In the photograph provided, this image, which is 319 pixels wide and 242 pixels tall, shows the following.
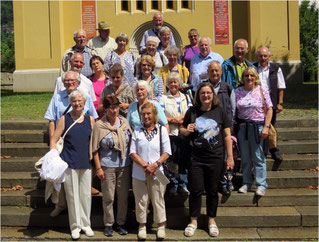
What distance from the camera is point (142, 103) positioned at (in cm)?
538

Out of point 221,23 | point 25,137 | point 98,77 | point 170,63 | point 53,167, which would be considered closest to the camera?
point 53,167

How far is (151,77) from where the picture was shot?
6.01 metres

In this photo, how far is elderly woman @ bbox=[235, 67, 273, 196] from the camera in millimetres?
5660

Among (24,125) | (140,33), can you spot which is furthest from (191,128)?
(140,33)

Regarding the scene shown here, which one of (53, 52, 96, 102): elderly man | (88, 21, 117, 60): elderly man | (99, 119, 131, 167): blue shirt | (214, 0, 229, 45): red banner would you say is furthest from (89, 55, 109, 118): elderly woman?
(214, 0, 229, 45): red banner

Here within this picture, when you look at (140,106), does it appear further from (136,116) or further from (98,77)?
(98,77)

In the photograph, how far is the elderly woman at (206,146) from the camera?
509 centimetres

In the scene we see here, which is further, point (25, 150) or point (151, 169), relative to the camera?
point (25, 150)

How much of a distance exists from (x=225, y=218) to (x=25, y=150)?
382 centimetres

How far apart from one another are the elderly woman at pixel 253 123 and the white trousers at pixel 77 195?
7.46 feet

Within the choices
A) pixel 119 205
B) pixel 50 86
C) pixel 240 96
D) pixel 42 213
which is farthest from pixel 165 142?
pixel 50 86

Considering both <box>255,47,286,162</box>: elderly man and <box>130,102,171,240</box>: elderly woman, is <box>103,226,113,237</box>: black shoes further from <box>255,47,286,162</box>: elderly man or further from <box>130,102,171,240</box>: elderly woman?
<box>255,47,286,162</box>: elderly man

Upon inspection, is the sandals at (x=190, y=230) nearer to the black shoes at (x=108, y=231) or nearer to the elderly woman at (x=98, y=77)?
the black shoes at (x=108, y=231)

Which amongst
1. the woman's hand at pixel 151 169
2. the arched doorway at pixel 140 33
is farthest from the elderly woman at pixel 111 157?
the arched doorway at pixel 140 33
